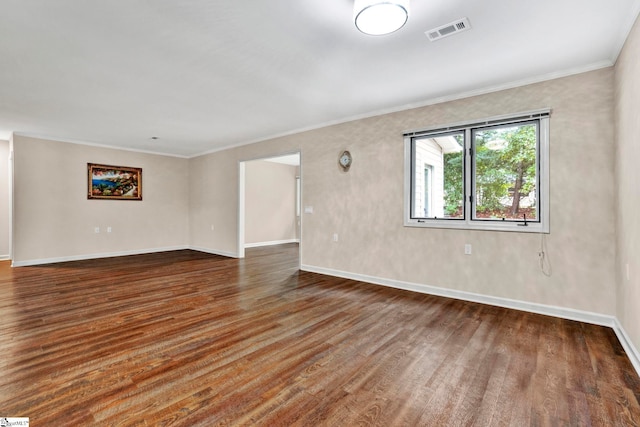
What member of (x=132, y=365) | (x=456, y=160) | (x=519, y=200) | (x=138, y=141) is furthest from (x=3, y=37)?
(x=519, y=200)

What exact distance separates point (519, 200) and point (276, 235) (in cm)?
677

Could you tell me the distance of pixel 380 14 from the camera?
1993mm

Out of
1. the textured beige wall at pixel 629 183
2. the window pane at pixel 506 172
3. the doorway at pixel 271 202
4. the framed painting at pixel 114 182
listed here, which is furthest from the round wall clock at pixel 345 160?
the framed painting at pixel 114 182

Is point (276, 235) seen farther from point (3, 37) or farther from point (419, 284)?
point (3, 37)

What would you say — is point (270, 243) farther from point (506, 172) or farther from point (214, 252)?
point (506, 172)

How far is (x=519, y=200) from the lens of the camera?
3369 millimetres

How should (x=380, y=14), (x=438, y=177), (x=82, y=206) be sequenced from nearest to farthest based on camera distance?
1. (x=380, y=14)
2. (x=438, y=177)
3. (x=82, y=206)

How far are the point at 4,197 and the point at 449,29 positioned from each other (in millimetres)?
8526

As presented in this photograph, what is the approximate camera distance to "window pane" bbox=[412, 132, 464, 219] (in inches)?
149

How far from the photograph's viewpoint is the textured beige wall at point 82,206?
5.65 metres

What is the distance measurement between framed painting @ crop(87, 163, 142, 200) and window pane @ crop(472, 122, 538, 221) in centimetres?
711

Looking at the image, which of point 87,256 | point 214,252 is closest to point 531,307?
point 214,252

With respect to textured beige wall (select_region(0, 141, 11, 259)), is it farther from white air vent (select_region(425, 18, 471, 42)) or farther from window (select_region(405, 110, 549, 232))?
white air vent (select_region(425, 18, 471, 42))

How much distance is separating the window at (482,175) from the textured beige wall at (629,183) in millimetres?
584
